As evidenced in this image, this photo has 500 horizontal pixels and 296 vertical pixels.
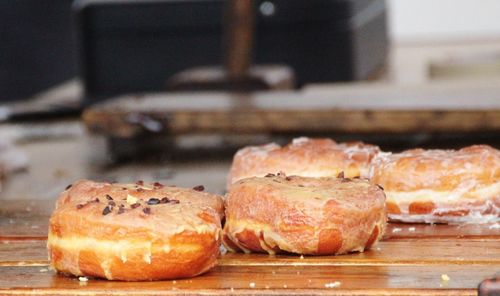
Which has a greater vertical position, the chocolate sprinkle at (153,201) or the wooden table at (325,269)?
the chocolate sprinkle at (153,201)

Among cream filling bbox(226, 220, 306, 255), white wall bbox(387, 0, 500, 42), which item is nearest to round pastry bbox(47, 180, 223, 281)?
cream filling bbox(226, 220, 306, 255)

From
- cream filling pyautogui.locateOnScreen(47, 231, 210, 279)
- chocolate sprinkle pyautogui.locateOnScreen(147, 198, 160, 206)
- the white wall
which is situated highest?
chocolate sprinkle pyautogui.locateOnScreen(147, 198, 160, 206)

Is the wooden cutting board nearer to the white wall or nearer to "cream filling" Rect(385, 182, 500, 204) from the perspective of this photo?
"cream filling" Rect(385, 182, 500, 204)

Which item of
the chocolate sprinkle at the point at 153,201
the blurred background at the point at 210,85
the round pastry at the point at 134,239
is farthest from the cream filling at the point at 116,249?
the blurred background at the point at 210,85

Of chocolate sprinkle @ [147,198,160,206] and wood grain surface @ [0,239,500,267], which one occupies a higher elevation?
chocolate sprinkle @ [147,198,160,206]

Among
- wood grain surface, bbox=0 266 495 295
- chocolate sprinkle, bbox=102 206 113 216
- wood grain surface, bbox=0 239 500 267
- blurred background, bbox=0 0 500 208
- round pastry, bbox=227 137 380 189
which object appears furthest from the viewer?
blurred background, bbox=0 0 500 208

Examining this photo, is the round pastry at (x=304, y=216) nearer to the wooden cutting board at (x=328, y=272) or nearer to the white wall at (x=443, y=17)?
the wooden cutting board at (x=328, y=272)

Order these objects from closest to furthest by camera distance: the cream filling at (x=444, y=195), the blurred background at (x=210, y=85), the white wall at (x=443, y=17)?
1. the cream filling at (x=444, y=195)
2. the blurred background at (x=210, y=85)
3. the white wall at (x=443, y=17)
